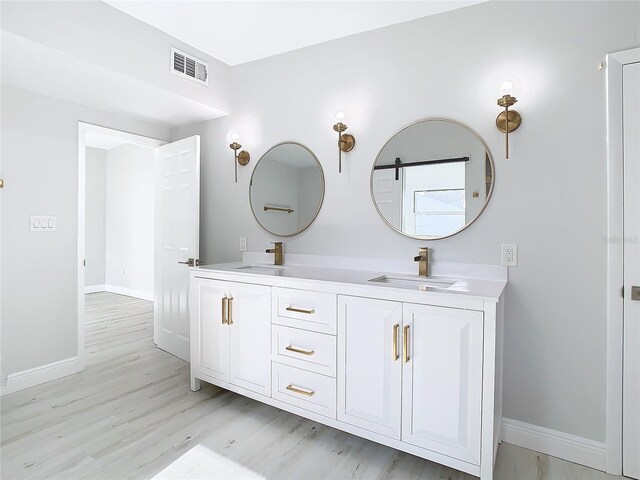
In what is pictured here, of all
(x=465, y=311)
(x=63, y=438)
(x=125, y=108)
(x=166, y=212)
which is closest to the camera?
(x=465, y=311)

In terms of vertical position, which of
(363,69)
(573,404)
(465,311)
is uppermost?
(363,69)

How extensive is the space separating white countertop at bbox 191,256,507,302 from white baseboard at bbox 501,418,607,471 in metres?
0.83

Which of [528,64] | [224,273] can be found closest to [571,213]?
[528,64]

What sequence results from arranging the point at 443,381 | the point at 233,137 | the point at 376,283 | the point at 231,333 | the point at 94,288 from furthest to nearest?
the point at 94,288 → the point at 233,137 → the point at 231,333 → the point at 376,283 → the point at 443,381

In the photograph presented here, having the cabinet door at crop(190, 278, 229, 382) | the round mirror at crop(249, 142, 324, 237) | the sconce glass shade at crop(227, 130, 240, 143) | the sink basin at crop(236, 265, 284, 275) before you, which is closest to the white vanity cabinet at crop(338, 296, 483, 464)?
the sink basin at crop(236, 265, 284, 275)

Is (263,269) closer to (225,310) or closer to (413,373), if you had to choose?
(225,310)

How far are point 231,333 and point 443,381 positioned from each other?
1.37 metres

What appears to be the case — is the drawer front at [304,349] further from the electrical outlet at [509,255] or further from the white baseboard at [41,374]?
the white baseboard at [41,374]

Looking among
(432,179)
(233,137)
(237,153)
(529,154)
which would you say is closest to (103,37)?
(233,137)

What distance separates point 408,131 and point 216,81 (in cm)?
178

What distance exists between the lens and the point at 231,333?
2322mm

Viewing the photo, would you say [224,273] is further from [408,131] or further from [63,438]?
[408,131]

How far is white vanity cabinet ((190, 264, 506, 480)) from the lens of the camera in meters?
1.54

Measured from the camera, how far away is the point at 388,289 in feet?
5.66
